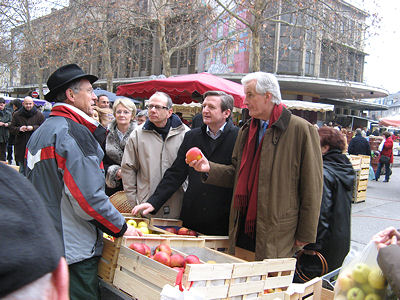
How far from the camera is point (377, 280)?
67.1 inches

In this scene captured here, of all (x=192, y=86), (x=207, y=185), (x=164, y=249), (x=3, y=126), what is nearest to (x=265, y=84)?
(x=207, y=185)

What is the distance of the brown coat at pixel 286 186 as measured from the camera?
8.38 ft

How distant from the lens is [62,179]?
215cm

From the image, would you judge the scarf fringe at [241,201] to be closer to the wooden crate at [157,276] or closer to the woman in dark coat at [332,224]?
the wooden crate at [157,276]

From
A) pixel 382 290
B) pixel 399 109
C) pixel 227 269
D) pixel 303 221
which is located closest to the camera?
pixel 382 290

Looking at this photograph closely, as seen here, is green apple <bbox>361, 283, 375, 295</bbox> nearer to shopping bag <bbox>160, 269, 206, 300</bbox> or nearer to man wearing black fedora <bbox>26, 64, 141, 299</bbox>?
shopping bag <bbox>160, 269, 206, 300</bbox>

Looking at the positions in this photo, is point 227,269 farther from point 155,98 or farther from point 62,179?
point 155,98

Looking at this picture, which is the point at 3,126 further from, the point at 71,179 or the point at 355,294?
the point at 355,294

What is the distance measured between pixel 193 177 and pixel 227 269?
1.29 meters

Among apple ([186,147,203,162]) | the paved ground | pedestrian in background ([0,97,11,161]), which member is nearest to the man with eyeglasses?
apple ([186,147,203,162])

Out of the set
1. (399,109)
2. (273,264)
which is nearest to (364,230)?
(273,264)

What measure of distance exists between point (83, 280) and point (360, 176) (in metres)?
8.19

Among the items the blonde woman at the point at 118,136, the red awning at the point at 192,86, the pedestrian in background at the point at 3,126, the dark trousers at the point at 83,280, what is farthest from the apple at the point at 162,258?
the pedestrian in background at the point at 3,126

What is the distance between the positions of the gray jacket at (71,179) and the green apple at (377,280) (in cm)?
150
